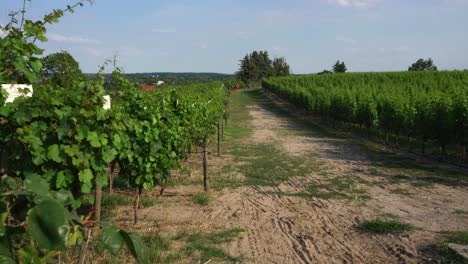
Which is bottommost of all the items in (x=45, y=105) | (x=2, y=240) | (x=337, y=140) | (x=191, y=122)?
(x=337, y=140)

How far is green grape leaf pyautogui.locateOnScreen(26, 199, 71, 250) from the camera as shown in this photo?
0.96 meters

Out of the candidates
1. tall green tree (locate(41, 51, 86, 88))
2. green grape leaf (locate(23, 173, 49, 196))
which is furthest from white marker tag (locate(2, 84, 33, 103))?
green grape leaf (locate(23, 173, 49, 196))

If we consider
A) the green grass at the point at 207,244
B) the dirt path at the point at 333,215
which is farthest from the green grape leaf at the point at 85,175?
the dirt path at the point at 333,215

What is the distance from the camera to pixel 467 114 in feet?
36.6

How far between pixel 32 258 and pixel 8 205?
17cm

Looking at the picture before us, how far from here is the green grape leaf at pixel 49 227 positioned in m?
0.96

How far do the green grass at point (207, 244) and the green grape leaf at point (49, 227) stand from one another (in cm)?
402

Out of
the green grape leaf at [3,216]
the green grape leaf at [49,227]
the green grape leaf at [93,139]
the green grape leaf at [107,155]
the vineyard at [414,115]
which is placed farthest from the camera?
the vineyard at [414,115]

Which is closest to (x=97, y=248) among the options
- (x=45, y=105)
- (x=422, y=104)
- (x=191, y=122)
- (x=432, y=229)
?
(x=45, y=105)

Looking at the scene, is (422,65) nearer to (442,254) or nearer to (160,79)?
(160,79)

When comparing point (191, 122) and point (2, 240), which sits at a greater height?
point (2, 240)

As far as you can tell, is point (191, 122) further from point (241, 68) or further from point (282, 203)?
point (241, 68)

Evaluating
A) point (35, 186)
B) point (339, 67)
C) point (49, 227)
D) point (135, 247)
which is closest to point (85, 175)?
point (35, 186)

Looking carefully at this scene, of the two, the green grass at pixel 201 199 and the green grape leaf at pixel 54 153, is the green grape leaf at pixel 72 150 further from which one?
the green grass at pixel 201 199
